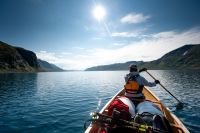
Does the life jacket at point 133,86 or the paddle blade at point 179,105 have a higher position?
the life jacket at point 133,86

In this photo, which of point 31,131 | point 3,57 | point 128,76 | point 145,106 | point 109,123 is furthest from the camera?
point 3,57

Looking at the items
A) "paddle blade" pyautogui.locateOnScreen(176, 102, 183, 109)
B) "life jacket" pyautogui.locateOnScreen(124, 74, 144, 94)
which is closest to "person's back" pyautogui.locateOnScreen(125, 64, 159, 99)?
"life jacket" pyautogui.locateOnScreen(124, 74, 144, 94)

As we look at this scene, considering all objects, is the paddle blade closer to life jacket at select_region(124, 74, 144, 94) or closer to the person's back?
the person's back

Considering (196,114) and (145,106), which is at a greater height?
(145,106)

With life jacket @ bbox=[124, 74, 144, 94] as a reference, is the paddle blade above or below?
below

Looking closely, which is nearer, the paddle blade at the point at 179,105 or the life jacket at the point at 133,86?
the life jacket at the point at 133,86

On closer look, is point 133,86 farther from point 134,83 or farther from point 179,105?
point 179,105

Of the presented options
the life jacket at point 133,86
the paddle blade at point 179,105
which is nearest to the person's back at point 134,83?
the life jacket at point 133,86

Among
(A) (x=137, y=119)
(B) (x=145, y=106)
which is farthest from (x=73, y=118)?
(A) (x=137, y=119)

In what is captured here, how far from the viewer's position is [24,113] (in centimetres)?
1725

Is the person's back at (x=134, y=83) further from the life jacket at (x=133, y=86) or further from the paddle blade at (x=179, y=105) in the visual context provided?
the paddle blade at (x=179, y=105)

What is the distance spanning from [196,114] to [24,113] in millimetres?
17607

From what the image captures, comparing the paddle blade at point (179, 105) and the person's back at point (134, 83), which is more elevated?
the person's back at point (134, 83)

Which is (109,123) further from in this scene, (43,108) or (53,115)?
(43,108)
